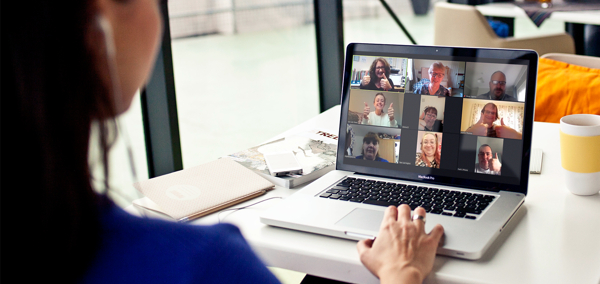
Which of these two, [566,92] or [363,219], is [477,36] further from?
[363,219]

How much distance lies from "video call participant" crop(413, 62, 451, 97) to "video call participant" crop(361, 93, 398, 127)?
7 cm

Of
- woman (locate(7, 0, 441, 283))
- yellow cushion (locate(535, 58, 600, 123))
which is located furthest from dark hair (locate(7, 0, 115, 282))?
yellow cushion (locate(535, 58, 600, 123))

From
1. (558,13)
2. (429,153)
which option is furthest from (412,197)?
(558,13)

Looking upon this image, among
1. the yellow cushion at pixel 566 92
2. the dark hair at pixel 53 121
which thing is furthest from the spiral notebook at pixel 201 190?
the yellow cushion at pixel 566 92

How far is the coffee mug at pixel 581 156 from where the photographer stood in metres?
0.97

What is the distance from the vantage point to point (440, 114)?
1041 mm

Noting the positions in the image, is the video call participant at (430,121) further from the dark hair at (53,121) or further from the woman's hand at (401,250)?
the dark hair at (53,121)

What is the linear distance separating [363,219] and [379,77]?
1.17 feet

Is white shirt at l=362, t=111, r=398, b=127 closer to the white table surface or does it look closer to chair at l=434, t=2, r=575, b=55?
chair at l=434, t=2, r=575, b=55

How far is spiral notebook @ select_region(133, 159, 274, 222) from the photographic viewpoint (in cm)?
100

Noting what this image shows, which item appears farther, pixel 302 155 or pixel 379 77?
pixel 302 155

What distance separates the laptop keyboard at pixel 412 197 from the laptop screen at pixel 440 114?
0.17 ft

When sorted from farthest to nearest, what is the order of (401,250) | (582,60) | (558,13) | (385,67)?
1. (558,13)
2. (582,60)
3. (385,67)
4. (401,250)

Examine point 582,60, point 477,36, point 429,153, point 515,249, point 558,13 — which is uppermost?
point 558,13
